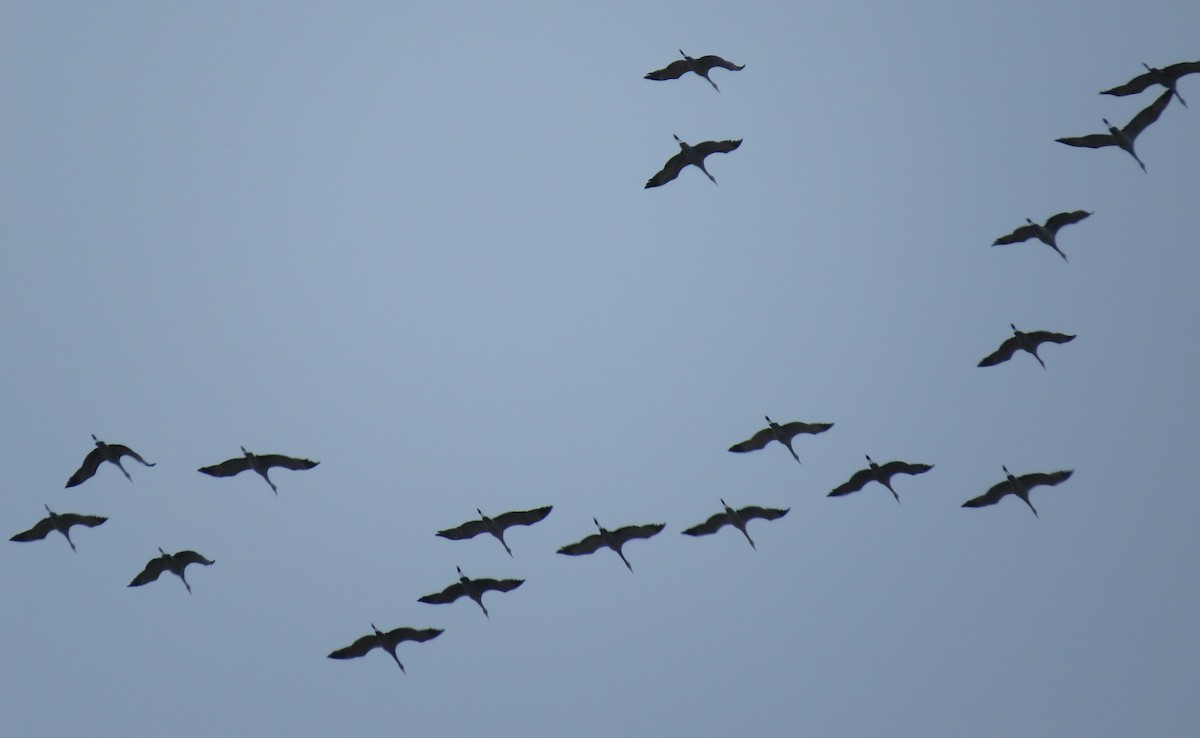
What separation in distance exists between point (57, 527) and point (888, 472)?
34.5 metres

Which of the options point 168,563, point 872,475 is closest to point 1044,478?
point 872,475

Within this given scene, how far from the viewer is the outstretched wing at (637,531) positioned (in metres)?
57.5

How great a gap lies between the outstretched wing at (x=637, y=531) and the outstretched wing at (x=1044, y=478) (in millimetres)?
15219

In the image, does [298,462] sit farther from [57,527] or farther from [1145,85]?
[1145,85]

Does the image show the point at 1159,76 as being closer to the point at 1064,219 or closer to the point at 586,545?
the point at 1064,219

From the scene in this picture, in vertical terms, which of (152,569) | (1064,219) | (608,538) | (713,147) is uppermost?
(713,147)

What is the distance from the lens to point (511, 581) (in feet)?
192

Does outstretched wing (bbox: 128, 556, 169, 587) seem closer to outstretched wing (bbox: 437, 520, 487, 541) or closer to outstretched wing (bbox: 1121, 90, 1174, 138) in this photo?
outstretched wing (bbox: 437, 520, 487, 541)

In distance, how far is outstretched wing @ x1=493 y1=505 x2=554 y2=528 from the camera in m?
55.7

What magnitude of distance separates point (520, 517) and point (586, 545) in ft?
13.1

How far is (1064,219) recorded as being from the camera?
2303 inches

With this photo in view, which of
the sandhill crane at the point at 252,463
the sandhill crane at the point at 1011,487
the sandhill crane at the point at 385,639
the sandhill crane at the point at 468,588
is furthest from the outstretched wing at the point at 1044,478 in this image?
the sandhill crane at the point at 252,463

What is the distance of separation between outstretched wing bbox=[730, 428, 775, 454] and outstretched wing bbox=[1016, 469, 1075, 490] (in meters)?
10.5

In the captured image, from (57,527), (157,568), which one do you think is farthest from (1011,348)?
(57,527)
